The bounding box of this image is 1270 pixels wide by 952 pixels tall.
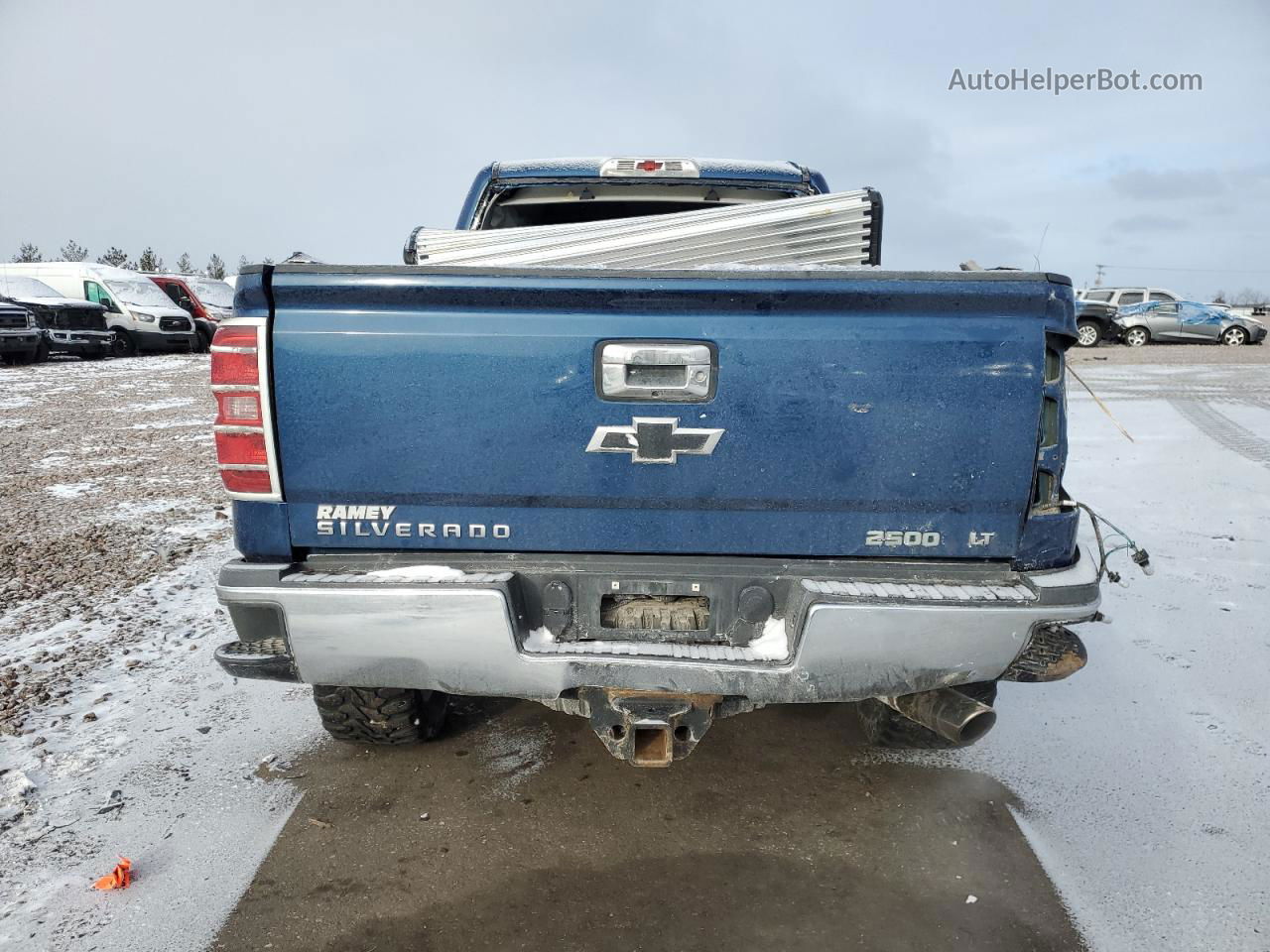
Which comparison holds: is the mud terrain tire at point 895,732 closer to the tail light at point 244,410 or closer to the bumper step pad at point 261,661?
the bumper step pad at point 261,661

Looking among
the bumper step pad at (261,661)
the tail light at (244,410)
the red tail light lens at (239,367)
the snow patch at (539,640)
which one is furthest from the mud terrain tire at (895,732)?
the red tail light lens at (239,367)

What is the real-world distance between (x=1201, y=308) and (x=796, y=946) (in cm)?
2607

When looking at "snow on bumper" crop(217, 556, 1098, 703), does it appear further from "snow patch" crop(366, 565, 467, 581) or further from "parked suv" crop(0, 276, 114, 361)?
"parked suv" crop(0, 276, 114, 361)

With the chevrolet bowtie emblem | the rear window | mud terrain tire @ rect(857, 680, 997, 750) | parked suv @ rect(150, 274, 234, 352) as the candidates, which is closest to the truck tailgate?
the chevrolet bowtie emblem

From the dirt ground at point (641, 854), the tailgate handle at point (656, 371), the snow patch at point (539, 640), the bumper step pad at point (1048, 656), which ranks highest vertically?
the tailgate handle at point (656, 371)

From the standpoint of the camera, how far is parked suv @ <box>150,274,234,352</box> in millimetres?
22000

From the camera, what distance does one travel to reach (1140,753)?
3.19m

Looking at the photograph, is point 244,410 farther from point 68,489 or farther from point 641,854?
point 68,489

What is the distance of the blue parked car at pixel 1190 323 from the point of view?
74.4 ft

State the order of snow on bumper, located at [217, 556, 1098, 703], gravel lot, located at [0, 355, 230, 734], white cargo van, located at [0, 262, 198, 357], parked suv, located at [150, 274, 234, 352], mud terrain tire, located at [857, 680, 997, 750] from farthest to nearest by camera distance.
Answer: parked suv, located at [150, 274, 234, 352] → white cargo van, located at [0, 262, 198, 357] → gravel lot, located at [0, 355, 230, 734] → mud terrain tire, located at [857, 680, 997, 750] → snow on bumper, located at [217, 556, 1098, 703]

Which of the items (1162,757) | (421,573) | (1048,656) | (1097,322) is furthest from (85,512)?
(1097,322)

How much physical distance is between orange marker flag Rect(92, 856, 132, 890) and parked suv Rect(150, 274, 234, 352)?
A: 2158 cm

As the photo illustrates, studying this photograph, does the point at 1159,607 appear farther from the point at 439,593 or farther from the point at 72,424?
the point at 72,424

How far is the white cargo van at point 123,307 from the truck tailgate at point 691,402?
814 inches
